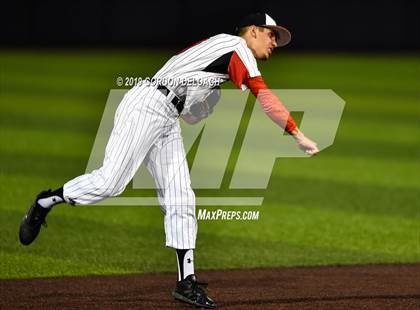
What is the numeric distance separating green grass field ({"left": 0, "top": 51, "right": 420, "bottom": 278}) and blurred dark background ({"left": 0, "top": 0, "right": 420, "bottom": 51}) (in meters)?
10.6

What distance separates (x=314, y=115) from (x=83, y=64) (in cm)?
1274

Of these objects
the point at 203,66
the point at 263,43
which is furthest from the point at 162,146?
the point at 263,43

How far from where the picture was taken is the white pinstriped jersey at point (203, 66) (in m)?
7.07

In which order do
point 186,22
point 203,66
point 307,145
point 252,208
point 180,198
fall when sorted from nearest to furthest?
1. point 307,145
2. point 203,66
3. point 180,198
4. point 252,208
5. point 186,22

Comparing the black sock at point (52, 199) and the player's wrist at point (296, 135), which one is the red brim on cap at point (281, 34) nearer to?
the player's wrist at point (296, 135)

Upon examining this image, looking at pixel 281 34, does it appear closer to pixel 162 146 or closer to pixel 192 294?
pixel 162 146

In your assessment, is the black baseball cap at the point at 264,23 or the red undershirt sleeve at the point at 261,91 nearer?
the red undershirt sleeve at the point at 261,91

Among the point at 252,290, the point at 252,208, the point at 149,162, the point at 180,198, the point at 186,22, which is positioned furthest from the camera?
the point at 186,22

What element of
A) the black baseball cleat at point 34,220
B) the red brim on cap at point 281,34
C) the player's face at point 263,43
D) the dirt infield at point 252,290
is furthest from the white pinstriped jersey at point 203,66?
the dirt infield at point 252,290

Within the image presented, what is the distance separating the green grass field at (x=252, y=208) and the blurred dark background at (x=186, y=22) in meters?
10.6

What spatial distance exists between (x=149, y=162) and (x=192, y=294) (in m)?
0.98

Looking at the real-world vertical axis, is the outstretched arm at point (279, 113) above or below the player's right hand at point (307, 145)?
above

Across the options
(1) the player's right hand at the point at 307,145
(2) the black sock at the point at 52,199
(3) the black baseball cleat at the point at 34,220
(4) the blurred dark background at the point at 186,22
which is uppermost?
(4) the blurred dark background at the point at 186,22

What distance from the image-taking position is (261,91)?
6957 millimetres
